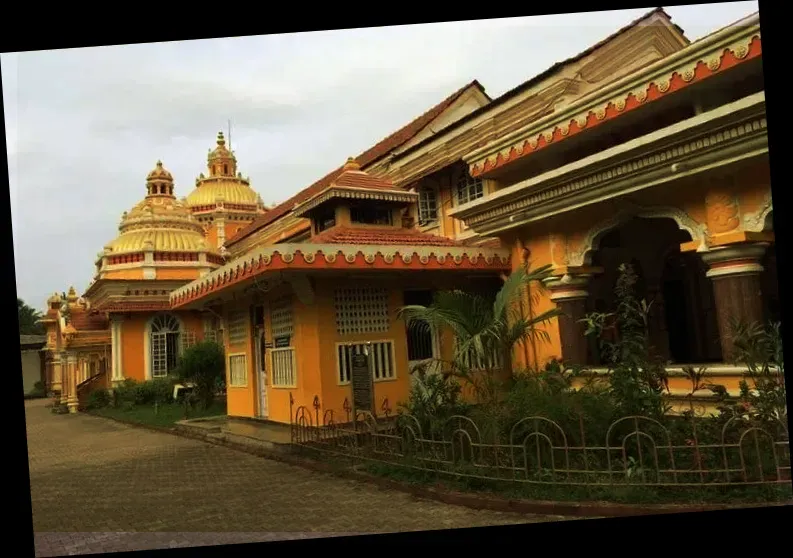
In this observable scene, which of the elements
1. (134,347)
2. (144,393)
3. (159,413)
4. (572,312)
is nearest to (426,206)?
(572,312)

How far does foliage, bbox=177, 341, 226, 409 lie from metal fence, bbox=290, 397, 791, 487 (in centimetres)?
1014

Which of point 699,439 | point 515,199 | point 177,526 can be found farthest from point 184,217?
point 699,439

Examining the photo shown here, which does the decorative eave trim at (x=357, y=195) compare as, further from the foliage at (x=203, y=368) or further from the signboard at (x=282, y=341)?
the foliage at (x=203, y=368)

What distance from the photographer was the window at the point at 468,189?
12.5m

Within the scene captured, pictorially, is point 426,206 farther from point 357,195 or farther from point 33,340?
point 33,340

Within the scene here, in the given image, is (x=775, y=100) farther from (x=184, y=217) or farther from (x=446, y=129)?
(x=184, y=217)

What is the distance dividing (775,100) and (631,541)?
3456 millimetres

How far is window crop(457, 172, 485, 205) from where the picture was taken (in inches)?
492

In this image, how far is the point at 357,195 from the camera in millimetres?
10977

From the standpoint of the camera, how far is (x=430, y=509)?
585 centimetres

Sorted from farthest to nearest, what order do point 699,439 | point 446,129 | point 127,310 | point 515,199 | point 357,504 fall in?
point 127,310, point 446,129, point 515,199, point 357,504, point 699,439

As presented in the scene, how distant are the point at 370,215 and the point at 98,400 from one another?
16.2 metres

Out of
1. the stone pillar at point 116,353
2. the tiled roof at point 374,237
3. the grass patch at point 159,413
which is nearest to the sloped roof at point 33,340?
the stone pillar at point 116,353

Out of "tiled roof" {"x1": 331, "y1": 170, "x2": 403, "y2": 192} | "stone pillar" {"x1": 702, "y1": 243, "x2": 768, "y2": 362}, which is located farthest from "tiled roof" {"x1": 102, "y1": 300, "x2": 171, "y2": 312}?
"stone pillar" {"x1": 702, "y1": 243, "x2": 768, "y2": 362}
